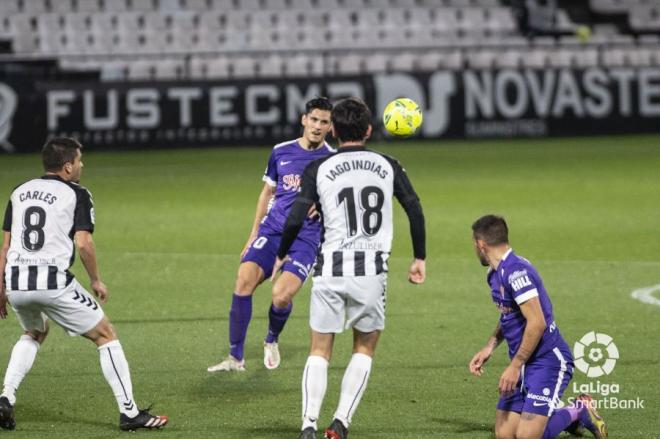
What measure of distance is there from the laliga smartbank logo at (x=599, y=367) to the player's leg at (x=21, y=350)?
3367 millimetres

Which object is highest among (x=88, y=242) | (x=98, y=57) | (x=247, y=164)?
(x=88, y=242)

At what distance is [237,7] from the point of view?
30.1 meters

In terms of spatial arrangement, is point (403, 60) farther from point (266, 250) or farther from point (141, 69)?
point (266, 250)

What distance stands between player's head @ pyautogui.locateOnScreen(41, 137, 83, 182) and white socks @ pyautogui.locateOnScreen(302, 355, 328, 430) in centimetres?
192

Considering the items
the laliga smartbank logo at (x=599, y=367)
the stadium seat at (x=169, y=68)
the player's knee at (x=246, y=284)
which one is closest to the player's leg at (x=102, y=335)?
the player's knee at (x=246, y=284)

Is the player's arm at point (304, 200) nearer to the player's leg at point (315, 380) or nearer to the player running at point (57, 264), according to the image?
the player's leg at point (315, 380)

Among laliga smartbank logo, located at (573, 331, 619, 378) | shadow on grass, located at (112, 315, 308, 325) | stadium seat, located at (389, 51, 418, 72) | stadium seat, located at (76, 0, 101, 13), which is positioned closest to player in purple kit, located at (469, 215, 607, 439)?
laliga smartbank logo, located at (573, 331, 619, 378)

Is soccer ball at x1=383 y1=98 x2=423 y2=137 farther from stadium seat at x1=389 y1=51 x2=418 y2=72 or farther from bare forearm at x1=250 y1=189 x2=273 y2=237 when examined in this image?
stadium seat at x1=389 y1=51 x2=418 y2=72

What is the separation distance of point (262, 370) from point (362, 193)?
2577 mm

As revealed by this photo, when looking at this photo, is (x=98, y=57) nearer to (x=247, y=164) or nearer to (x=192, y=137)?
(x=192, y=137)

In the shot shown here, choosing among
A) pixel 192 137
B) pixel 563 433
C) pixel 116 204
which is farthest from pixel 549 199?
pixel 563 433

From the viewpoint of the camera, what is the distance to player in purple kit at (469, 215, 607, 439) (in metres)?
6.38

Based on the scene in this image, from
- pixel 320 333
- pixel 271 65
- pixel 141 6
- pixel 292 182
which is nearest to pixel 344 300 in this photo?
pixel 320 333

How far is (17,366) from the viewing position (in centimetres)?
707
